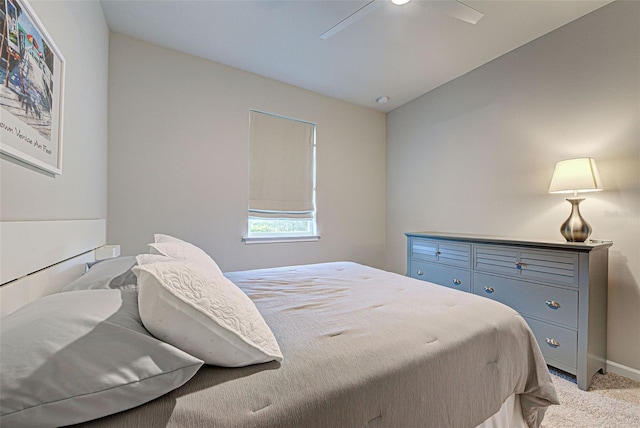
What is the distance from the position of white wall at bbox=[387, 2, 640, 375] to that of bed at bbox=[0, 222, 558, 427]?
1616mm

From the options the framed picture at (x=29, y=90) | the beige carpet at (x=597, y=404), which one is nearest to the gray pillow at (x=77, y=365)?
the framed picture at (x=29, y=90)

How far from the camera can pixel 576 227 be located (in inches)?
84.0

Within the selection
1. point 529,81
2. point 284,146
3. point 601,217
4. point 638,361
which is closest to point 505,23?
point 529,81

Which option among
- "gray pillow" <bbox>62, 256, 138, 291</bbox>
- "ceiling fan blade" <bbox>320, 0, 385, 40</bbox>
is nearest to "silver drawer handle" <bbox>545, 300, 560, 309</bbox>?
"ceiling fan blade" <bbox>320, 0, 385, 40</bbox>

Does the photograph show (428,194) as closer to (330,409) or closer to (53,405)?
(330,409)

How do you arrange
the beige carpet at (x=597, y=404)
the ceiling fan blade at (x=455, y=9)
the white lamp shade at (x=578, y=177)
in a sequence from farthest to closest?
1. the white lamp shade at (x=578, y=177)
2. the ceiling fan blade at (x=455, y=9)
3. the beige carpet at (x=597, y=404)

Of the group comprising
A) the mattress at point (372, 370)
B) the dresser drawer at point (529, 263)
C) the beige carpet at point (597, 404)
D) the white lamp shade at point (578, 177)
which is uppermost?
the white lamp shade at point (578, 177)

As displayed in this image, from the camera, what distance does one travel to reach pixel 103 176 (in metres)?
2.35

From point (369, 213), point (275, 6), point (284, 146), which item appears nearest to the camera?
point (275, 6)

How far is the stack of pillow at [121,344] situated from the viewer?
0.53 meters

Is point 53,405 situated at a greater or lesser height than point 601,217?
lesser

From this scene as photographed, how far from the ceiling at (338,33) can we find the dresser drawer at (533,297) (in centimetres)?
220

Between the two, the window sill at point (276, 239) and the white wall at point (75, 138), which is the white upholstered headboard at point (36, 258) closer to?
the white wall at point (75, 138)

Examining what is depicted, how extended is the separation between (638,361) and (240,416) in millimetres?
2892
